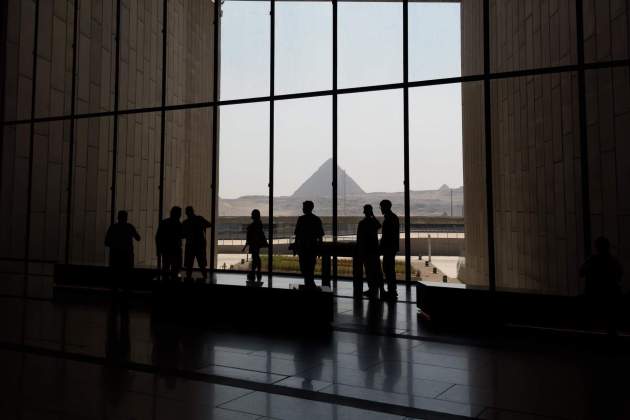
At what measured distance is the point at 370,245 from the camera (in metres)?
8.62

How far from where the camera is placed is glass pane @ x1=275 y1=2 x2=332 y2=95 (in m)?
10.1

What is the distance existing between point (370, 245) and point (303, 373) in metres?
4.43

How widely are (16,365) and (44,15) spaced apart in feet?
37.2

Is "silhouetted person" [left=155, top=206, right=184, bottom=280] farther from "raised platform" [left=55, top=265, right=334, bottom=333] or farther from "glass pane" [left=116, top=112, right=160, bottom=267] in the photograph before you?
"glass pane" [left=116, top=112, right=160, bottom=267]

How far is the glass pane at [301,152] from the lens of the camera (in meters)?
9.95

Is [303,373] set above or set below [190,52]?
below

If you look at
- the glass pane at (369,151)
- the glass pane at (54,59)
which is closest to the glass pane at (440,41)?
the glass pane at (369,151)

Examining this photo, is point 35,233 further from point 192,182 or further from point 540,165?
point 540,165

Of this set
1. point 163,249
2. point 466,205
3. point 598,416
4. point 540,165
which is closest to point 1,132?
point 163,249

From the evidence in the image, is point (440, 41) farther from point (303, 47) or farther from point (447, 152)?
point (303, 47)

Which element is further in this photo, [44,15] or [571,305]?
[44,15]

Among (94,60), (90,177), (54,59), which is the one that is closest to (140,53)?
(94,60)

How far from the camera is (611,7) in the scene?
24.4 feet

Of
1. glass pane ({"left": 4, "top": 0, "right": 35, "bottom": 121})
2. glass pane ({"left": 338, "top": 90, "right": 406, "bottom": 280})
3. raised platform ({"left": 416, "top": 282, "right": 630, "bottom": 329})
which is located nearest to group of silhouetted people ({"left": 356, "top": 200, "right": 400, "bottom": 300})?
Answer: glass pane ({"left": 338, "top": 90, "right": 406, "bottom": 280})
